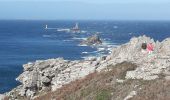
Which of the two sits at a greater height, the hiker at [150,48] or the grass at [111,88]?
the hiker at [150,48]

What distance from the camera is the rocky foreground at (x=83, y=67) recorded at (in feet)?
117

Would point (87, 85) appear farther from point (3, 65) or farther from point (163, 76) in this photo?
point (3, 65)

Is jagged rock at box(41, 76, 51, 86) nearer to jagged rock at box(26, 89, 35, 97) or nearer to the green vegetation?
jagged rock at box(26, 89, 35, 97)

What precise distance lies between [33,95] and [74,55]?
307ft

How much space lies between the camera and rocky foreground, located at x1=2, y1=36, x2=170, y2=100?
35.8 meters

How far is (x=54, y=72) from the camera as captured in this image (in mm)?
44500

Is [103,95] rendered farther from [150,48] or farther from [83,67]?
[83,67]

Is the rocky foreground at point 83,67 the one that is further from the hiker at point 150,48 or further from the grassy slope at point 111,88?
the grassy slope at point 111,88

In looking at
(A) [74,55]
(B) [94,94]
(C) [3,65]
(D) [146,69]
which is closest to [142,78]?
(D) [146,69]

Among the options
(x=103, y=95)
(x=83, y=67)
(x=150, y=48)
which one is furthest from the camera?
(x=83, y=67)

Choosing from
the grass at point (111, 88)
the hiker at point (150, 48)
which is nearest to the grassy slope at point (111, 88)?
the grass at point (111, 88)

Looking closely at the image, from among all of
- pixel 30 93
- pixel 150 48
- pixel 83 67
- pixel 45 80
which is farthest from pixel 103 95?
pixel 30 93

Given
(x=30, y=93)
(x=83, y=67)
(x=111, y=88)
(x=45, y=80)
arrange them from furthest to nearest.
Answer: (x=45, y=80)
(x=83, y=67)
(x=30, y=93)
(x=111, y=88)

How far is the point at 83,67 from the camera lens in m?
43.4
